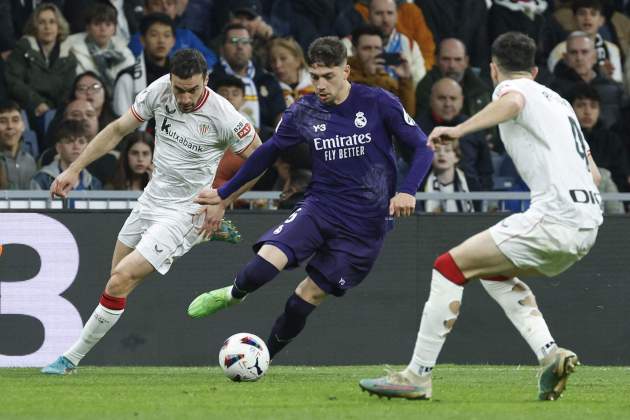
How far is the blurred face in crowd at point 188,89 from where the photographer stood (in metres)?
10.9

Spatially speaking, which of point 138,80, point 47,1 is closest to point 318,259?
point 138,80

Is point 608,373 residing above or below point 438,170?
below

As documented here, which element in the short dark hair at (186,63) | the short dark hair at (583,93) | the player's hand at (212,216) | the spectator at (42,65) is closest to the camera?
the player's hand at (212,216)

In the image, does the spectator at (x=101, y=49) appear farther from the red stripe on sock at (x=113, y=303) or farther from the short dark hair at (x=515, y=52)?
the short dark hair at (x=515, y=52)

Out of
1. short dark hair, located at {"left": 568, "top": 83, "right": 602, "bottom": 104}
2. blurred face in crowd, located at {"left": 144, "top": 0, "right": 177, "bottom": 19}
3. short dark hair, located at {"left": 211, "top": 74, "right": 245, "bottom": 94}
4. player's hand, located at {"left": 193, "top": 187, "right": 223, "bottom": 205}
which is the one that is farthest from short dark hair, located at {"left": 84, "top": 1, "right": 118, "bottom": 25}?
player's hand, located at {"left": 193, "top": 187, "right": 223, "bottom": 205}

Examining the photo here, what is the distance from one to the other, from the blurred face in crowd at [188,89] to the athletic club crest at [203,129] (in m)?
0.23

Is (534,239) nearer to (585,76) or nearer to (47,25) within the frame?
(47,25)

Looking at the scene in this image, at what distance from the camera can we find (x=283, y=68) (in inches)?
647

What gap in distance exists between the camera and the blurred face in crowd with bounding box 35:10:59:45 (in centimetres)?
1530

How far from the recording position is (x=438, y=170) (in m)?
15.0

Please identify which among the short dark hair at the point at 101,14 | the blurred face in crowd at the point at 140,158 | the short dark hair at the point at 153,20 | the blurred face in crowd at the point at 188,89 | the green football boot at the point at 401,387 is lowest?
the green football boot at the point at 401,387

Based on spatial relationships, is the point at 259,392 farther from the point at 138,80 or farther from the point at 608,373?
the point at 138,80

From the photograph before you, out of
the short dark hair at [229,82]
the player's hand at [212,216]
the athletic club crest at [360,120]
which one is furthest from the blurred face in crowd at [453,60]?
the player's hand at [212,216]

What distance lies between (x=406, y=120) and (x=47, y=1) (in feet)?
24.2
